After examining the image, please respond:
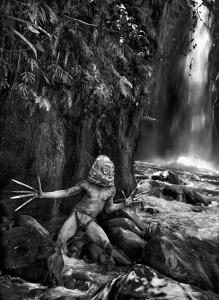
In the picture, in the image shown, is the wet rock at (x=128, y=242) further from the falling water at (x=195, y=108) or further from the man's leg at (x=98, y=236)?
the falling water at (x=195, y=108)

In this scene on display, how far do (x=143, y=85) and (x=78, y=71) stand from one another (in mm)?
2147

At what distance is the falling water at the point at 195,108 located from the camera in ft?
68.7

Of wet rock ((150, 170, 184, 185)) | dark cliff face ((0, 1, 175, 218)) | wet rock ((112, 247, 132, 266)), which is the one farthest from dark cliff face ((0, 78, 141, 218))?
wet rock ((150, 170, 184, 185))

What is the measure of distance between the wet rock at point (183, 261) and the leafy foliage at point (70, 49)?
2.54m

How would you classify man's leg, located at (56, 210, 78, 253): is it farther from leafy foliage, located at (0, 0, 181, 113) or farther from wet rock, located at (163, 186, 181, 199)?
wet rock, located at (163, 186, 181, 199)

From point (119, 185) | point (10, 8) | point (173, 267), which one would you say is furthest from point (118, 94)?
point (173, 267)

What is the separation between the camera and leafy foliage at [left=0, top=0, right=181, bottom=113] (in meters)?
3.59

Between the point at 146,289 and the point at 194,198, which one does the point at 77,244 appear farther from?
the point at 194,198

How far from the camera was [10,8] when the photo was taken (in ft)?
11.0

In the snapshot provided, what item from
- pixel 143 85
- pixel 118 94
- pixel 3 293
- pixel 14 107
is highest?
pixel 143 85

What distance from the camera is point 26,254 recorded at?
3064mm

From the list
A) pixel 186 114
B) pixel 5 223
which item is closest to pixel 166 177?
pixel 5 223

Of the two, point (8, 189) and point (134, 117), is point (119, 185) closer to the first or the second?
point (134, 117)

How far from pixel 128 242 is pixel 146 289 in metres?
1.50
